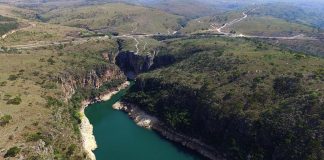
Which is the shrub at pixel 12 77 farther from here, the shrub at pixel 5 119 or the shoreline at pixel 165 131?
the shrub at pixel 5 119

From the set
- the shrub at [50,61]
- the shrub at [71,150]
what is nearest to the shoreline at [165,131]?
the shrub at [50,61]

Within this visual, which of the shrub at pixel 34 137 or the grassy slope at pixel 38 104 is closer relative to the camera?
the shrub at pixel 34 137

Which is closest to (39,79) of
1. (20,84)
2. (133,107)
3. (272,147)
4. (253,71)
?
(20,84)

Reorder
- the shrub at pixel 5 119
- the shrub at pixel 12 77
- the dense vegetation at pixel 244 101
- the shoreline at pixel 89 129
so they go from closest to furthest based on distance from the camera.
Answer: the shrub at pixel 5 119, the dense vegetation at pixel 244 101, the shoreline at pixel 89 129, the shrub at pixel 12 77

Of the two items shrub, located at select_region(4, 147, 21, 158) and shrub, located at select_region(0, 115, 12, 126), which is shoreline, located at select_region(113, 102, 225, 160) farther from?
shrub, located at select_region(4, 147, 21, 158)

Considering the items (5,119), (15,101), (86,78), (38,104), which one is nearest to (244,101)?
(38,104)

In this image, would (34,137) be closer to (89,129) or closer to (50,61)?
(89,129)
